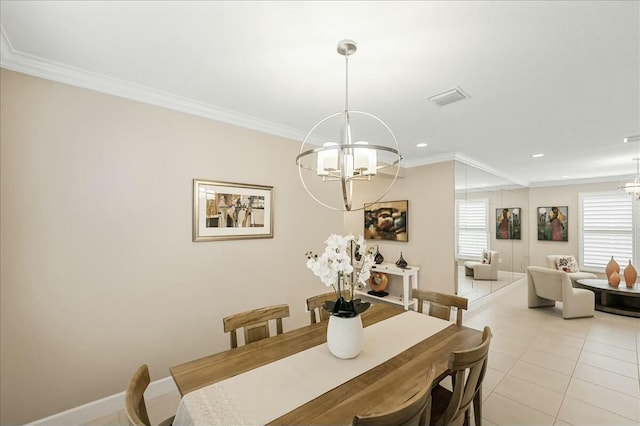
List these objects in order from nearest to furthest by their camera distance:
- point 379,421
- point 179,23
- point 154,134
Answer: point 379,421
point 179,23
point 154,134

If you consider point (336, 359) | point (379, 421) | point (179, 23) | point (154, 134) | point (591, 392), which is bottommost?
point (591, 392)

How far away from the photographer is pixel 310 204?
3443 millimetres

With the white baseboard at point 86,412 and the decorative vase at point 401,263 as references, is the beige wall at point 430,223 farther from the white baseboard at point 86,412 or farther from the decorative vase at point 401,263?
the white baseboard at point 86,412

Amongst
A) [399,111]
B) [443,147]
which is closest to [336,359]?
[399,111]

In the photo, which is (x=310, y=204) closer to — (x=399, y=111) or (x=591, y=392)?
(x=399, y=111)

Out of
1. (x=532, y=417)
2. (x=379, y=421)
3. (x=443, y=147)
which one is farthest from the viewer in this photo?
(x=443, y=147)

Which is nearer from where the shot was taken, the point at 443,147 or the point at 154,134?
the point at 154,134

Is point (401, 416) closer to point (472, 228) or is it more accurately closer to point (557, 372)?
point (557, 372)

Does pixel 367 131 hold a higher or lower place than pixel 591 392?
higher

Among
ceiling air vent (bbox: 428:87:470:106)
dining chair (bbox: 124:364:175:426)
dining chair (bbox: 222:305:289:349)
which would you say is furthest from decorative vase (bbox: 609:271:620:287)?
dining chair (bbox: 124:364:175:426)

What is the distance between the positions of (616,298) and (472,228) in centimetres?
279

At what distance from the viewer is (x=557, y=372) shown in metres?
2.85

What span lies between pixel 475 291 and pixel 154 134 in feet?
17.2

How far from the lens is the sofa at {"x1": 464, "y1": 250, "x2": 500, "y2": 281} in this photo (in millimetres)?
4613
